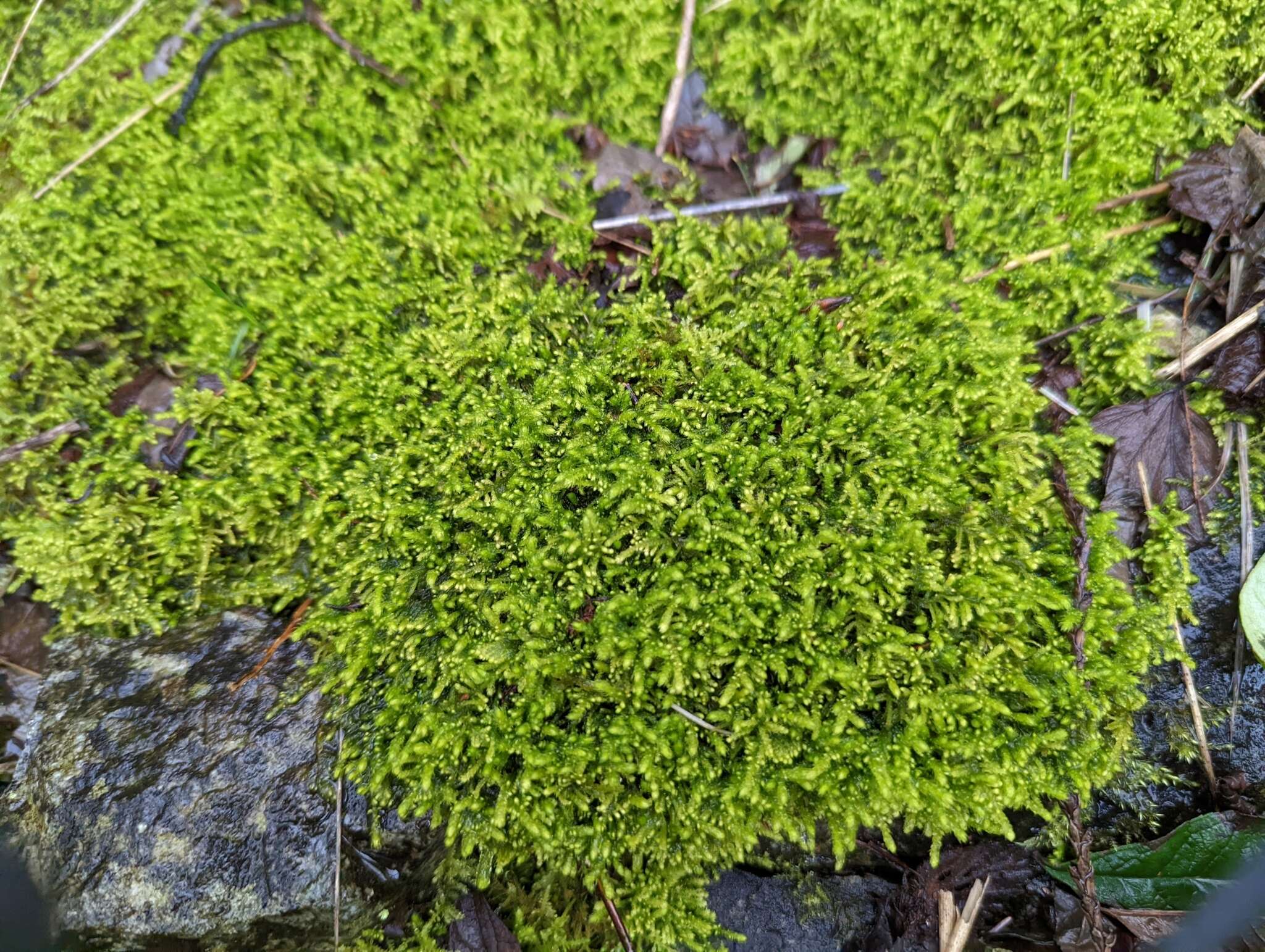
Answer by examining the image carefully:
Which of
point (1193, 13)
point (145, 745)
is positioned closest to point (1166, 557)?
point (1193, 13)

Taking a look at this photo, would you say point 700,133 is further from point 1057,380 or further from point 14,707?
point 14,707

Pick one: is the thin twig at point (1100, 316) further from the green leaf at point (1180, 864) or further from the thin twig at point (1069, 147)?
the green leaf at point (1180, 864)

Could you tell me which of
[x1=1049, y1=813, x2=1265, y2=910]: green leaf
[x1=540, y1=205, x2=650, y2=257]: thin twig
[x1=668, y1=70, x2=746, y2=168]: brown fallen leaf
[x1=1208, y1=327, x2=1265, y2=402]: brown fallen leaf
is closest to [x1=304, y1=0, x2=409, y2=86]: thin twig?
[x1=540, y1=205, x2=650, y2=257]: thin twig

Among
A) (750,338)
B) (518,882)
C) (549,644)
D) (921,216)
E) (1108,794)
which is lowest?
(518,882)

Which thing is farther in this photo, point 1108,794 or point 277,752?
point 1108,794

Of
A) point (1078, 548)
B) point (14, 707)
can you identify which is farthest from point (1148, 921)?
point (14, 707)

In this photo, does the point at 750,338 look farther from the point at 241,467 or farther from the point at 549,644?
the point at 241,467

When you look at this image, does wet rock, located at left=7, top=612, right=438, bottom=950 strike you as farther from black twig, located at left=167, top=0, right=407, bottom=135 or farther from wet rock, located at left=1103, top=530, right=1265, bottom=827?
wet rock, located at left=1103, top=530, right=1265, bottom=827
